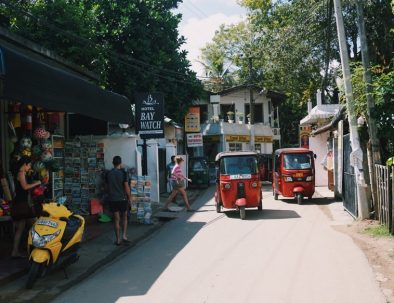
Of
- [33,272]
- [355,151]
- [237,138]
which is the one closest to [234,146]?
[237,138]

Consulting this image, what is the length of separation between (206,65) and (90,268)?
42.8 m

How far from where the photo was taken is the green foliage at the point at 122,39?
2053 centimetres

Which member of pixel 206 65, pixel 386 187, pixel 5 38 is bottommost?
pixel 386 187

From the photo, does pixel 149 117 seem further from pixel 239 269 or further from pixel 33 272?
pixel 33 272

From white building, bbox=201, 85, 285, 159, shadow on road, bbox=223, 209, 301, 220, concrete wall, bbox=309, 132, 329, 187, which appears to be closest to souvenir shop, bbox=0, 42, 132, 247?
shadow on road, bbox=223, 209, 301, 220

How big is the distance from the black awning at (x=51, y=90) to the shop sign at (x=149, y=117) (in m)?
3.59

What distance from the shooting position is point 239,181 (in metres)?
15.0

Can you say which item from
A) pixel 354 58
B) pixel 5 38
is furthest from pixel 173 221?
pixel 354 58

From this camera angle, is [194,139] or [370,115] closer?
[370,115]

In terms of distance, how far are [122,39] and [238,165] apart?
11.6 m

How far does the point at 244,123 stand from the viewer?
42.4 meters

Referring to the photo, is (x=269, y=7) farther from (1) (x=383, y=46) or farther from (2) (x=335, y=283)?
(2) (x=335, y=283)

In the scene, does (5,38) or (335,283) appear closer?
(335,283)

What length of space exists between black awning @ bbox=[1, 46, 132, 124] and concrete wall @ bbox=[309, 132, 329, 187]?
58.5 ft
